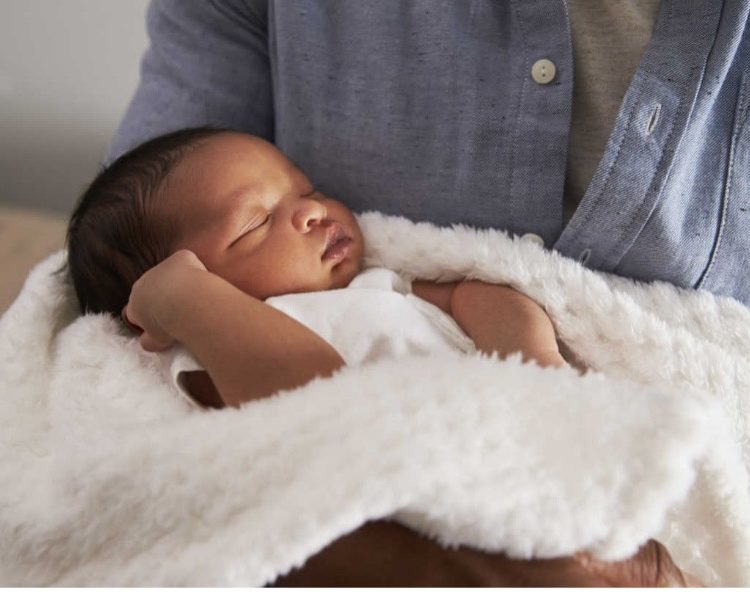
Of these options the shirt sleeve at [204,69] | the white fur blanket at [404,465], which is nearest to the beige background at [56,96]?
the shirt sleeve at [204,69]

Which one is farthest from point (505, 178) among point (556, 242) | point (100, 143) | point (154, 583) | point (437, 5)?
point (100, 143)

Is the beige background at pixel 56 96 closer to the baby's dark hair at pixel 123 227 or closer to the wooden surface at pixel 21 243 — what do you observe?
the wooden surface at pixel 21 243

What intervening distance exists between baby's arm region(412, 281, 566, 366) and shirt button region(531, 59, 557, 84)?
194 mm

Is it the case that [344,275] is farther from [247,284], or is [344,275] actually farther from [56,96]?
[56,96]

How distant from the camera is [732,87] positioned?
0.68 metres

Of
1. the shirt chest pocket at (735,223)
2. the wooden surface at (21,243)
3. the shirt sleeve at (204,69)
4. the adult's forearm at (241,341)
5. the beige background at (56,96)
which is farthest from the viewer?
the beige background at (56,96)

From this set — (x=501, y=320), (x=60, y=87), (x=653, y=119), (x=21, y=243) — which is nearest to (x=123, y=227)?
(x=501, y=320)

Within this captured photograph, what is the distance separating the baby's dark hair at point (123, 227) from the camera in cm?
77

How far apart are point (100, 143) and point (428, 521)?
1344 millimetres

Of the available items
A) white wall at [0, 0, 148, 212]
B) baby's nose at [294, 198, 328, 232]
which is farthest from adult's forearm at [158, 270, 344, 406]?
white wall at [0, 0, 148, 212]

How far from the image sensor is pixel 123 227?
0.77 meters

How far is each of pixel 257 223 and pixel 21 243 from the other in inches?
29.0

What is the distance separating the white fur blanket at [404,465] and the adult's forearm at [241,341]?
0.05 m

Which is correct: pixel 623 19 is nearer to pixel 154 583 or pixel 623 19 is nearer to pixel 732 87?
pixel 732 87
